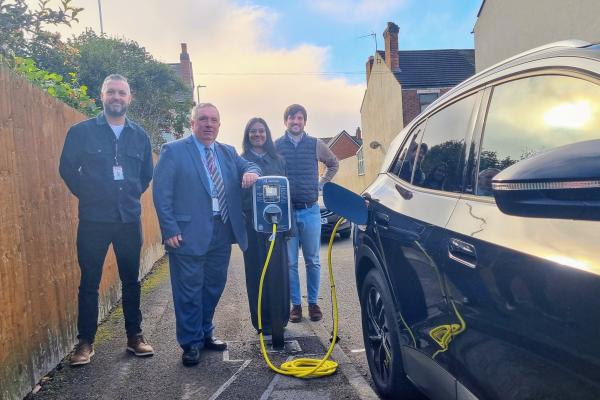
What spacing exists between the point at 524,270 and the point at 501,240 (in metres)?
0.16

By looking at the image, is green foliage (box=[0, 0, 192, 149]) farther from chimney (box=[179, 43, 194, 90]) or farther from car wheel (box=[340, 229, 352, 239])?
chimney (box=[179, 43, 194, 90])

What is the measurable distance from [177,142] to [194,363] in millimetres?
1690

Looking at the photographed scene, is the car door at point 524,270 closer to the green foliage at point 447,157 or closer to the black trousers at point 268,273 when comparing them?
the green foliage at point 447,157

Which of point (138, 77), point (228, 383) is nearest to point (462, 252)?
point (228, 383)

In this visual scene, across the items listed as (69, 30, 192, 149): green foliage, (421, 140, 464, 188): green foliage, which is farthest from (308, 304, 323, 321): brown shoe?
(69, 30, 192, 149): green foliage

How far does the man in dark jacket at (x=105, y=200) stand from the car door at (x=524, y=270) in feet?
9.47

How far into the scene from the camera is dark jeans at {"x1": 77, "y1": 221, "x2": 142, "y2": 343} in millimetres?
4156

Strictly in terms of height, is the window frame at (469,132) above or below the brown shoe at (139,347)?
above

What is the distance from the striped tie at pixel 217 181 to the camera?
14.1ft

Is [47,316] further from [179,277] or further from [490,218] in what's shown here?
[490,218]

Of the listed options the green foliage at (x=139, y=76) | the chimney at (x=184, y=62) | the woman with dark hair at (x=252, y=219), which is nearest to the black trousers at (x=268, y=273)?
the woman with dark hair at (x=252, y=219)

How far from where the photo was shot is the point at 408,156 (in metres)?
3.12

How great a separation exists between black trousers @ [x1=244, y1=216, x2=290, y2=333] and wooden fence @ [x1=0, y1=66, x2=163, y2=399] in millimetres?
1484

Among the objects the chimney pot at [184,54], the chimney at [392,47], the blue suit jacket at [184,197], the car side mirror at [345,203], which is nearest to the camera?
the car side mirror at [345,203]
